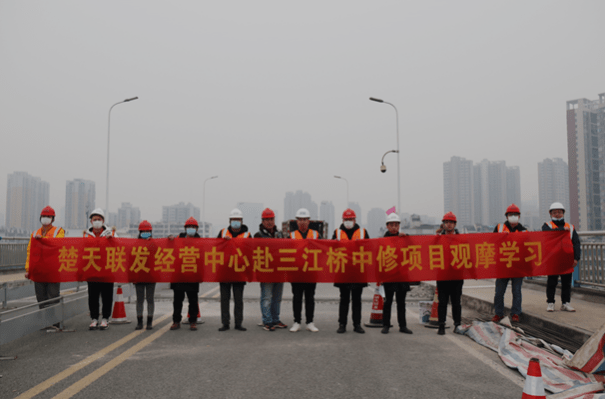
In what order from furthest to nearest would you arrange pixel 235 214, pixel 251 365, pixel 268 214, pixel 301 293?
pixel 235 214 < pixel 268 214 < pixel 301 293 < pixel 251 365

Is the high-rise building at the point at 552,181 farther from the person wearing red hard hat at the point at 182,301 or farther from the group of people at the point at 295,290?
the person wearing red hard hat at the point at 182,301

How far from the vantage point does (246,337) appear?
689cm

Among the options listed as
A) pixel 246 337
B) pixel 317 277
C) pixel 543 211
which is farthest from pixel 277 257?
pixel 543 211

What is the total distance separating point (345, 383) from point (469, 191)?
66.1 meters

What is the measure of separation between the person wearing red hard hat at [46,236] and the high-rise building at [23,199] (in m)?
65.2

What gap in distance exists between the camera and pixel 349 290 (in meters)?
7.77

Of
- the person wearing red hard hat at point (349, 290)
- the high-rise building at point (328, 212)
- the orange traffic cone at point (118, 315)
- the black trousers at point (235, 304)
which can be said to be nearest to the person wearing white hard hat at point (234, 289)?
the black trousers at point (235, 304)

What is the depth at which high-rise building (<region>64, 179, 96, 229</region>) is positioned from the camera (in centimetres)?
6964

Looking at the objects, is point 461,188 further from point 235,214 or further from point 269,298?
point 269,298

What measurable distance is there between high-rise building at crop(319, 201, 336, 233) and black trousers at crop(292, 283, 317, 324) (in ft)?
357

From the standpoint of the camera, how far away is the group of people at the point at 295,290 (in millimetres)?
7480

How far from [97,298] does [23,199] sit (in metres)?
71.1

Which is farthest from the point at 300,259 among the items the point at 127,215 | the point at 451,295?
the point at 127,215

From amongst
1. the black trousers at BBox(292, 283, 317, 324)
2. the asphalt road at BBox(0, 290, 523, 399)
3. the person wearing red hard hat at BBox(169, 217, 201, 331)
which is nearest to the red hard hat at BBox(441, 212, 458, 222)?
the asphalt road at BBox(0, 290, 523, 399)
